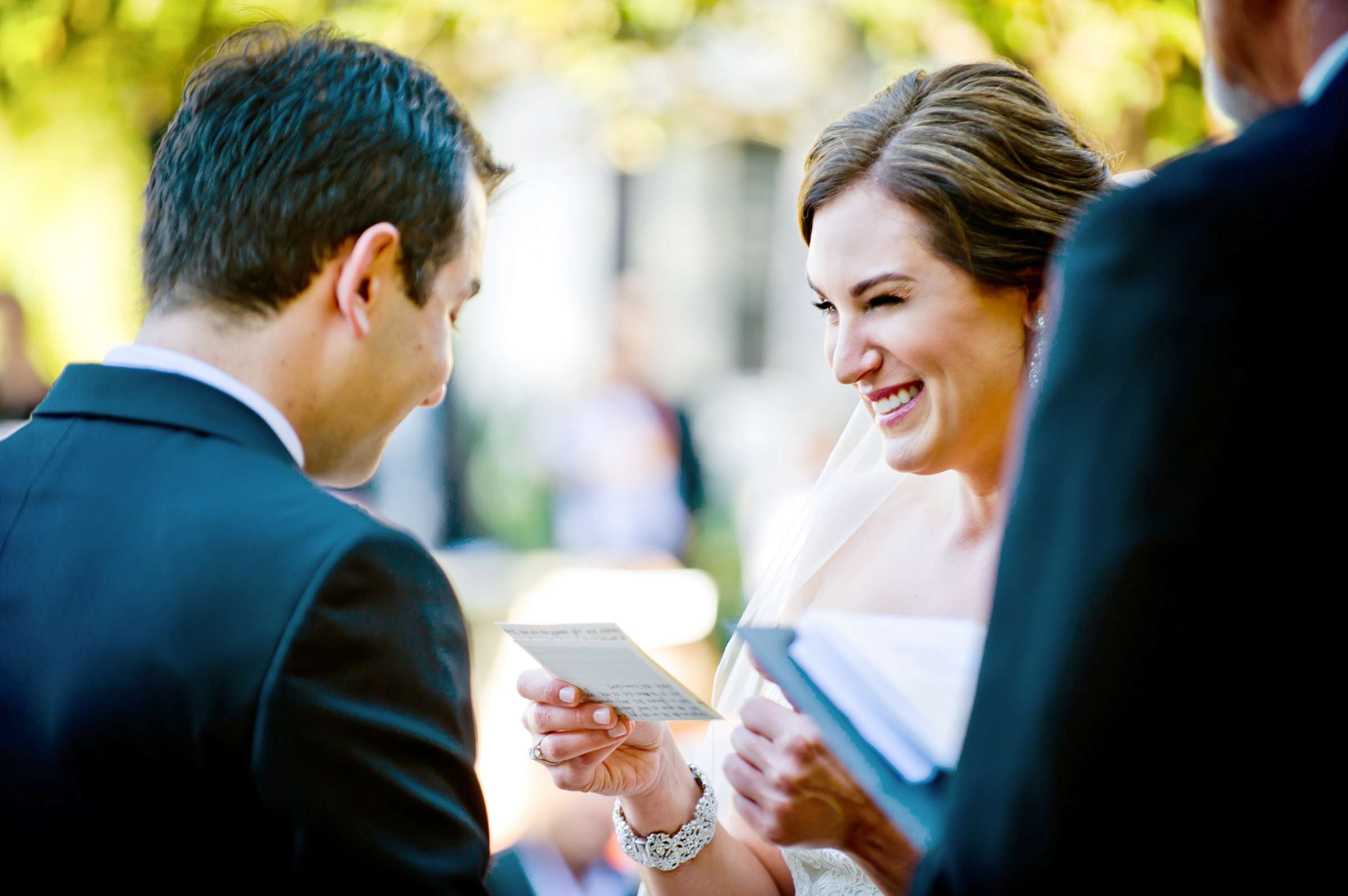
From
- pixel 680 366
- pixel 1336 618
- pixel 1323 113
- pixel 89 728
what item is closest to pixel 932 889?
pixel 1336 618

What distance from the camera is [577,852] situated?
4066mm

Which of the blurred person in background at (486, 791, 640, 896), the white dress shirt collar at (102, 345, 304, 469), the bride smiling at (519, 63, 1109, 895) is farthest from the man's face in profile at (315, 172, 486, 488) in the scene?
the blurred person in background at (486, 791, 640, 896)

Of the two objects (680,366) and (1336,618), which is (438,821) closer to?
(1336,618)

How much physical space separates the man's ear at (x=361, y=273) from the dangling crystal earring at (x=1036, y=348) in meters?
1.31

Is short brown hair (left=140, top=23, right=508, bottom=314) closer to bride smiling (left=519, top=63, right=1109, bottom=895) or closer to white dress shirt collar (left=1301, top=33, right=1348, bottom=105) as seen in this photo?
bride smiling (left=519, top=63, right=1109, bottom=895)

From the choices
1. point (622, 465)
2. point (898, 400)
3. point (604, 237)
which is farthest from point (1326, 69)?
point (604, 237)

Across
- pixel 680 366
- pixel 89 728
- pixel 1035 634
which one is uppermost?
pixel 1035 634

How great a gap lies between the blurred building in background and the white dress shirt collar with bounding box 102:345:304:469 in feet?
9.73

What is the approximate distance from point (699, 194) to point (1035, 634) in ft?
28.4

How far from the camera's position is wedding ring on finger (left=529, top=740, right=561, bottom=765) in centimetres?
195

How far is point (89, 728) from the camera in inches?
50.6

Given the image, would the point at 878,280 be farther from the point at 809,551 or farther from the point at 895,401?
the point at 809,551

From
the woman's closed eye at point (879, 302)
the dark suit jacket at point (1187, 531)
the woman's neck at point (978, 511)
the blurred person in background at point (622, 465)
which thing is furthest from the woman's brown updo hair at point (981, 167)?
the blurred person in background at point (622, 465)

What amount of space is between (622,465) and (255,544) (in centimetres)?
522
